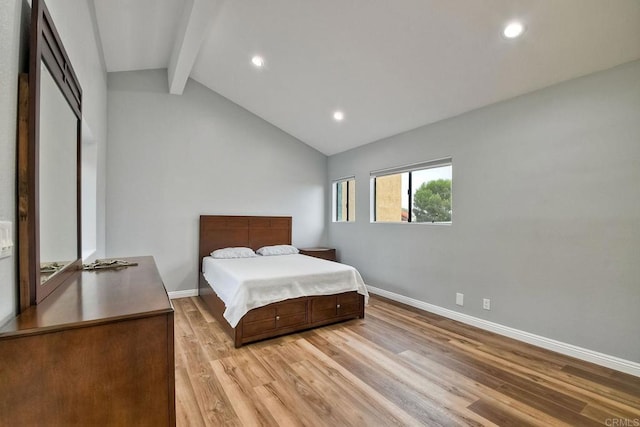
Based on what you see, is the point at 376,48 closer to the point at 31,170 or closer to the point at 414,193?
the point at 414,193

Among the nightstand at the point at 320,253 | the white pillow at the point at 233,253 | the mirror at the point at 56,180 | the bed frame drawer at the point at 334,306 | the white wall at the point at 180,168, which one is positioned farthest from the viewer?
the nightstand at the point at 320,253

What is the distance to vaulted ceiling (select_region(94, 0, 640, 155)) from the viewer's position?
2.18 metres

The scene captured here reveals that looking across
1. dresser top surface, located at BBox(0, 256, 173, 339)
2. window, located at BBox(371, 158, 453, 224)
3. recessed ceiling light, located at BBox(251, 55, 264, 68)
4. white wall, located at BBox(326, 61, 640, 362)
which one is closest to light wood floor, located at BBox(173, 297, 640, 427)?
white wall, located at BBox(326, 61, 640, 362)

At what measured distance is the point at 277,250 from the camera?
182 inches

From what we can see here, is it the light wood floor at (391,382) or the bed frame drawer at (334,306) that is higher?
the bed frame drawer at (334,306)

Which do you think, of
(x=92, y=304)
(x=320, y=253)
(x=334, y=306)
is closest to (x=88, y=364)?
(x=92, y=304)

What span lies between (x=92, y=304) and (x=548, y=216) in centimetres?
336

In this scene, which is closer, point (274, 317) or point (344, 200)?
point (274, 317)

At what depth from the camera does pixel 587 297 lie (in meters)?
2.46

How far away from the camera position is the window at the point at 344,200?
517 cm

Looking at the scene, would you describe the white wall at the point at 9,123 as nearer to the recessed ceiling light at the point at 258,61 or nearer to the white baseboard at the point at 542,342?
the recessed ceiling light at the point at 258,61

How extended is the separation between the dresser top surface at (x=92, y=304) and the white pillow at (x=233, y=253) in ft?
8.14

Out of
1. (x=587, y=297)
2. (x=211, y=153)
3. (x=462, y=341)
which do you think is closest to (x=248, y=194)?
(x=211, y=153)

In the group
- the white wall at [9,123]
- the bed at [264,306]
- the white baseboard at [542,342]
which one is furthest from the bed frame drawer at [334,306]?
the white wall at [9,123]
